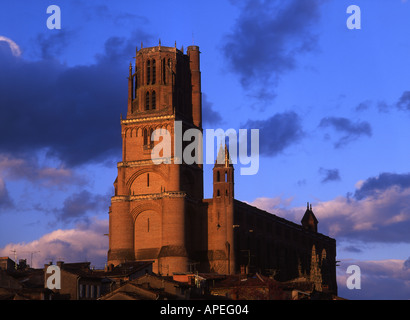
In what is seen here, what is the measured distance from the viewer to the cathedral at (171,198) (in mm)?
118562

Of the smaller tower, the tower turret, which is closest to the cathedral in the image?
the tower turret

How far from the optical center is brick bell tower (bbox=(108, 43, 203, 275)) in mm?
117938

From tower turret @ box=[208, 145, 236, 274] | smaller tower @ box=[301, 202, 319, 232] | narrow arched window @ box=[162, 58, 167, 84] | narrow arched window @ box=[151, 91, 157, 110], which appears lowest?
tower turret @ box=[208, 145, 236, 274]

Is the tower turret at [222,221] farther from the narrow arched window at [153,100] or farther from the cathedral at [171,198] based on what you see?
the narrow arched window at [153,100]

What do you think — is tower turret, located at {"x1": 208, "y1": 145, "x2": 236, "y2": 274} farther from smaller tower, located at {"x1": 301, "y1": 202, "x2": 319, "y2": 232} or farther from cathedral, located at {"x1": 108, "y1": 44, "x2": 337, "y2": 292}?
smaller tower, located at {"x1": 301, "y1": 202, "x2": 319, "y2": 232}

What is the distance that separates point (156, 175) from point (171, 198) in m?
4.76

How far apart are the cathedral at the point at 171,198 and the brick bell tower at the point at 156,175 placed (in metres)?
0.12

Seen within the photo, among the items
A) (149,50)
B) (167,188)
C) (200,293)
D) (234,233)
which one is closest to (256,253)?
(234,233)

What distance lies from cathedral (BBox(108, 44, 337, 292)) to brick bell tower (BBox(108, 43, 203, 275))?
0.40 ft

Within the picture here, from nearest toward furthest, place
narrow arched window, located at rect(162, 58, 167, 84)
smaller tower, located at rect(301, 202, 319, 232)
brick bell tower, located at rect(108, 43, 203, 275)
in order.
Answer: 1. brick bell tower, located at rect(108, 43, 203, 275)
2. narrow arched window, located at rect(162, 58, 167, 84)
3. smaller tower, located at rect(301, 202, 319, 232)

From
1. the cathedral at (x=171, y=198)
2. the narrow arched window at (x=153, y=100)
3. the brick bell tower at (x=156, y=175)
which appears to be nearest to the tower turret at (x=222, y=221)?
the cathedral at (x=171, y=198)

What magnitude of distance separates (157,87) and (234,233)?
21.2 meters
